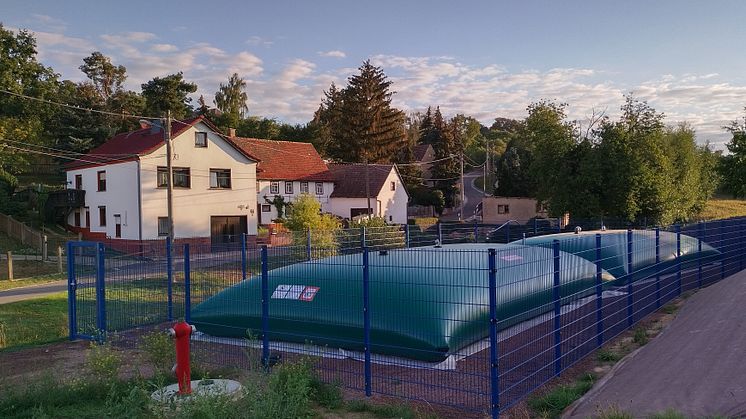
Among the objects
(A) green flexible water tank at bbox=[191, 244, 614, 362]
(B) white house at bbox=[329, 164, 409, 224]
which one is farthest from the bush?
(B) white house at bbox=[329, 164, 409, 224]

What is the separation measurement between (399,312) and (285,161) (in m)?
38.6

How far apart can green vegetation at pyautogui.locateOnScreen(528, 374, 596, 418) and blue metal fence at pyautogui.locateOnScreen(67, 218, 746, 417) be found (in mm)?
216

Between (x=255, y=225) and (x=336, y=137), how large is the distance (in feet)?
88.0

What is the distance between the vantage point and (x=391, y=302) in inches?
315

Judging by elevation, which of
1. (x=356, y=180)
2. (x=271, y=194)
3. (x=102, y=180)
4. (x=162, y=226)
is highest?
(x=356, y=180)

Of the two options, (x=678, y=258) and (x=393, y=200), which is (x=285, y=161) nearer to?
(x=393, y=200)

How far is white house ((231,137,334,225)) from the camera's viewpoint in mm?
42062

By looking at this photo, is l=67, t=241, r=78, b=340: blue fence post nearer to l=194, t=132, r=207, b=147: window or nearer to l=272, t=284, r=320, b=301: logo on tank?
l=272, t=284, r=320, b=301: logo on tank

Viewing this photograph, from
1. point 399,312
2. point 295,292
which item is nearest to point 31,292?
point 295,292

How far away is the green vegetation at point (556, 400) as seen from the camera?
6269 mm

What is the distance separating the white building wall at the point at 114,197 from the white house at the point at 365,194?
703 inches

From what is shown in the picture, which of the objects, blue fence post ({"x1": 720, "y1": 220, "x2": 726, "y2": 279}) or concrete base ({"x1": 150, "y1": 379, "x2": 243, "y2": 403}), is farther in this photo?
blue fence post ({"x1": 720, "y1": 220, "x2": 726, "y2": 279})

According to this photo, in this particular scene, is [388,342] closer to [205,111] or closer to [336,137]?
[336,137]

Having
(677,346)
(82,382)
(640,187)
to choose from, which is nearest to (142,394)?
(82,382)
